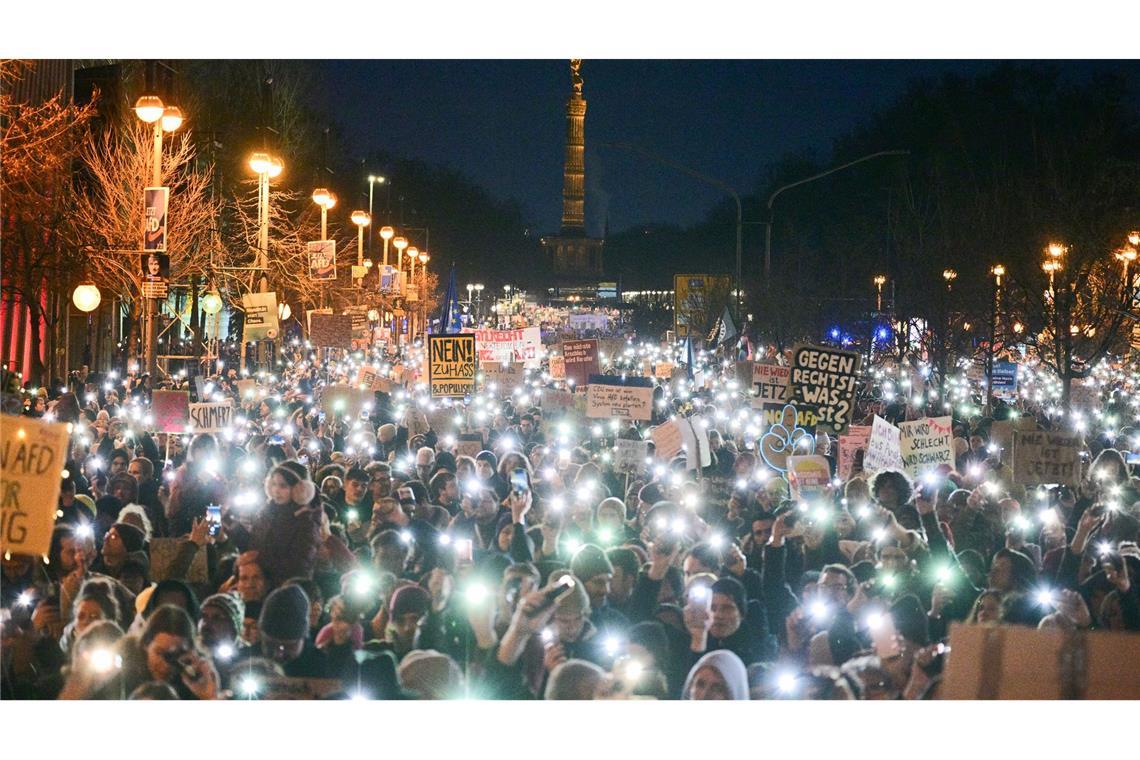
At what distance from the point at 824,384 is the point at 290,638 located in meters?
9.22

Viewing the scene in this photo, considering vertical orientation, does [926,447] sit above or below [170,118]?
below

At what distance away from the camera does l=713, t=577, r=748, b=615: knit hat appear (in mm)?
8102

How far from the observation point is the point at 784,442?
15656 millimetres

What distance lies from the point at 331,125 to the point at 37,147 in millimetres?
52165

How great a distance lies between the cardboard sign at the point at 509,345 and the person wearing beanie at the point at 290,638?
20.2m

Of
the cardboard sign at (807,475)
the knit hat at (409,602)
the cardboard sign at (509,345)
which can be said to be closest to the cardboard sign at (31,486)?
the knit hat at (409,602)

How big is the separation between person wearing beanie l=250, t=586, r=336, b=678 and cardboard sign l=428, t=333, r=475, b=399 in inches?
519

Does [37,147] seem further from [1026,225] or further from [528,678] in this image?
[1026,225]

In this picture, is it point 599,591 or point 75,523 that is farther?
point 75,523

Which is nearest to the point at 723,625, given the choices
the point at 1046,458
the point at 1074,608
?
the point at 1074,608

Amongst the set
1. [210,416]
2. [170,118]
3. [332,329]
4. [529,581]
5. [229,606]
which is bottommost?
[229,606]

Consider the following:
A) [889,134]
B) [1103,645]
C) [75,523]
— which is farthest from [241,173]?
[1103,645]

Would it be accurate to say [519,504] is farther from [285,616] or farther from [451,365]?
[451,365]

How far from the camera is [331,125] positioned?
75250mm
